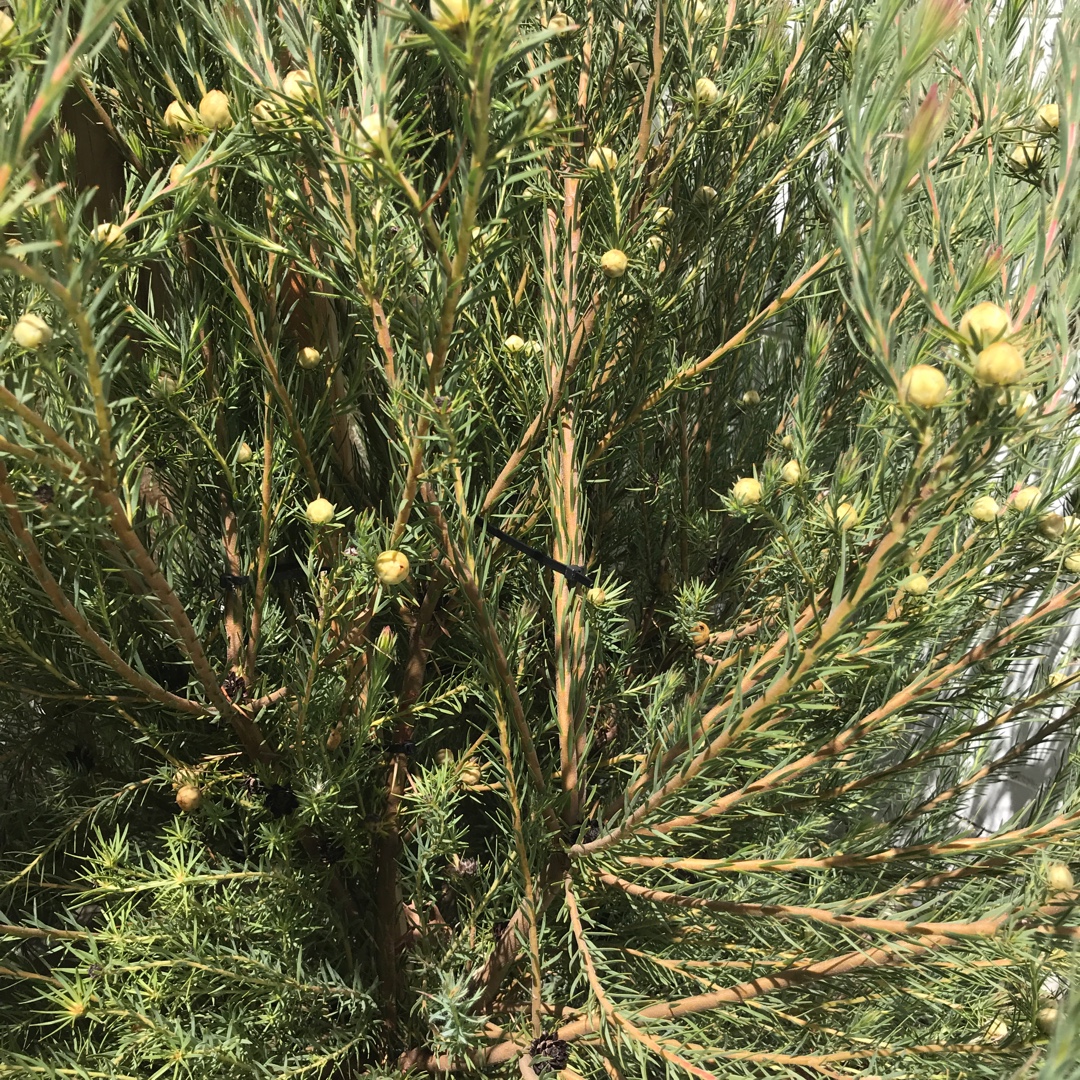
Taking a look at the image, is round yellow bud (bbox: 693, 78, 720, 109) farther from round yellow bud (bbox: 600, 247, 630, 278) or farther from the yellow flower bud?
the yellow flower bud

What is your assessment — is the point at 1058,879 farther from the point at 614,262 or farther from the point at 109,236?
the point at 109,236

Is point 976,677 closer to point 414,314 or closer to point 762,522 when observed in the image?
point 762,522

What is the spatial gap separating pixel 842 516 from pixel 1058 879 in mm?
177

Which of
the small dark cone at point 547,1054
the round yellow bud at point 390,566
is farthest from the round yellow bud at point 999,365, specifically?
the small dark cone at point 547,1054

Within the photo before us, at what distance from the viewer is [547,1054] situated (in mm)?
413

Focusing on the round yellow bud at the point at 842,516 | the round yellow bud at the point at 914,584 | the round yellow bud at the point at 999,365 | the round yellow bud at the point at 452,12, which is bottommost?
the round yellow bud at the point at 914,584

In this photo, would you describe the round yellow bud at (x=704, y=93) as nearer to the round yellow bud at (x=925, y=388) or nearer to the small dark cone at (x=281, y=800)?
the round yellow bud at (x=925, y=388)

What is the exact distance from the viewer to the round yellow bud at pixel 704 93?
0.40m

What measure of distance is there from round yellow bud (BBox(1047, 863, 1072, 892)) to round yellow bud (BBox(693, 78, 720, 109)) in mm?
382

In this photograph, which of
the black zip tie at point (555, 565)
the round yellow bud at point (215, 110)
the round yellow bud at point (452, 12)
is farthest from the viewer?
the black zip tie at point (555, 565)

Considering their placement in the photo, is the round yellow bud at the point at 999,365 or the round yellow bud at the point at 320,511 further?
the round yellow bud at the point at 320,511

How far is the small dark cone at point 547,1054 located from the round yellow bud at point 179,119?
0.44 meters

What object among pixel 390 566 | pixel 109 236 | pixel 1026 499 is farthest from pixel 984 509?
pixel 109 236

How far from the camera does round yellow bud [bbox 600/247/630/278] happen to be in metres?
0.39
